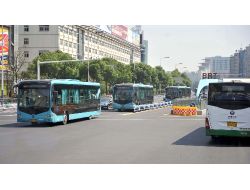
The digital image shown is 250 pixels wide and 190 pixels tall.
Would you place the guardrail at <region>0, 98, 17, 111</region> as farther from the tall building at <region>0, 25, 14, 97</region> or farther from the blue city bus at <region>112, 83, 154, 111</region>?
the blue city bus at <region>112, 83, 154, 111</region>

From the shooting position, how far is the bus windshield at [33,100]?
2336 cm

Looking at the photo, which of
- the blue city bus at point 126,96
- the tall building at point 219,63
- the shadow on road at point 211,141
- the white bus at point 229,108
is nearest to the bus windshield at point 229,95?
the white bus at point 229,108

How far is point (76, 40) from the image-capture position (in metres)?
98.7

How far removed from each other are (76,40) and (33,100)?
7639 centimetres

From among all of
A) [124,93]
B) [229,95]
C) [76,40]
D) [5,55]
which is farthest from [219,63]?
[229,95]

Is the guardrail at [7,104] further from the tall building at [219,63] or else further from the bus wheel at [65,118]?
the tall building at [219,63]

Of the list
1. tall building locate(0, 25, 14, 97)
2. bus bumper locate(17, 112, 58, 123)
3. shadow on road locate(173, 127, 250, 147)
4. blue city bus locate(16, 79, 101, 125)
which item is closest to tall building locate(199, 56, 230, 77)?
tall building locate(0, 25, 14, 97)

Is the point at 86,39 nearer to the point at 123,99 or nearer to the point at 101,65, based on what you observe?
the point at 101,65

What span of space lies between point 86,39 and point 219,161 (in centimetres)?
9497

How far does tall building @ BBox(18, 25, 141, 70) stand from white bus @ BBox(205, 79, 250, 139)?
236ft

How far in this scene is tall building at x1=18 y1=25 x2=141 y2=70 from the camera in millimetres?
88375

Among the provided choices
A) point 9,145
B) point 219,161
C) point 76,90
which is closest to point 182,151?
point 219,161

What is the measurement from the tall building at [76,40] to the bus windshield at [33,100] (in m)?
62.0

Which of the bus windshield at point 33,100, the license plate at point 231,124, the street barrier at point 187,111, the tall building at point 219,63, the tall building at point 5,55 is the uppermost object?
the tall building at point 219,63
